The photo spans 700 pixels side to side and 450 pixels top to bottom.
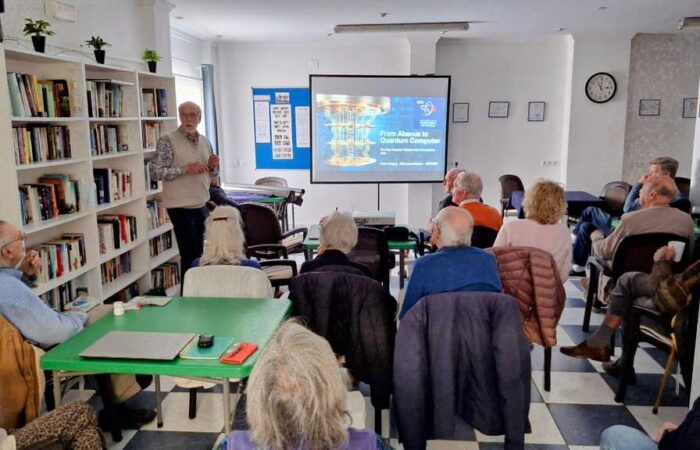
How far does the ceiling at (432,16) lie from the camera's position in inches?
218

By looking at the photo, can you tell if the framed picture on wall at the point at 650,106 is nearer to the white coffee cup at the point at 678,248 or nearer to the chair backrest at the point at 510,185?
the chair backrest at the point at 510,185

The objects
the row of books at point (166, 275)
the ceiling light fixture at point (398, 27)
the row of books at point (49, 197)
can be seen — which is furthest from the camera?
the ceiling light fixture at point (398, 27)

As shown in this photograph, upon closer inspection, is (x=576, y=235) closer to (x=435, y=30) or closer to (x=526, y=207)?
(x=526, y=207)

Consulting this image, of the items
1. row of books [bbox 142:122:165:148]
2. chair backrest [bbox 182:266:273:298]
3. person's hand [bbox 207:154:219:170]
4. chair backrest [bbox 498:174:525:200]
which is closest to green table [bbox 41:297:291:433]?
chair backrest [bbox 182:266:273:298]

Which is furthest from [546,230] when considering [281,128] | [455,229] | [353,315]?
[281,128]

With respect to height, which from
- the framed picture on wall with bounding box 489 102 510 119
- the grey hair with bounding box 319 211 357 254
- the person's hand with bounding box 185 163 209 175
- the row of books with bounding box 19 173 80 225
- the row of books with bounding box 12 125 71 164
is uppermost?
the framed picture on wall with bounding box 489 102 510 119

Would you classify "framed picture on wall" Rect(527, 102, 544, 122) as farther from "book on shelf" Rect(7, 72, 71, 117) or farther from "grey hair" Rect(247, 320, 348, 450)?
"grey hair" Rect(247, 320, 348, 450)

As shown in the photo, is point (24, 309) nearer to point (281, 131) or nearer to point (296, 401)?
point (296, 401)

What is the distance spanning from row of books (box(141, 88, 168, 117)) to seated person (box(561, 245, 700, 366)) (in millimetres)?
3816

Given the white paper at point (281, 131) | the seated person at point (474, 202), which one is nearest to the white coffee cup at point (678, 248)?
the seated person at point (474, 202)

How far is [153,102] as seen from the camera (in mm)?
4883

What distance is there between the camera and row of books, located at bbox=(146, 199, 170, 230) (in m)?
4.86

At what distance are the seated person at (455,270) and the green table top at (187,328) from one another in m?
0.61

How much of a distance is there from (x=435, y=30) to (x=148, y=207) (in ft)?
13.6
